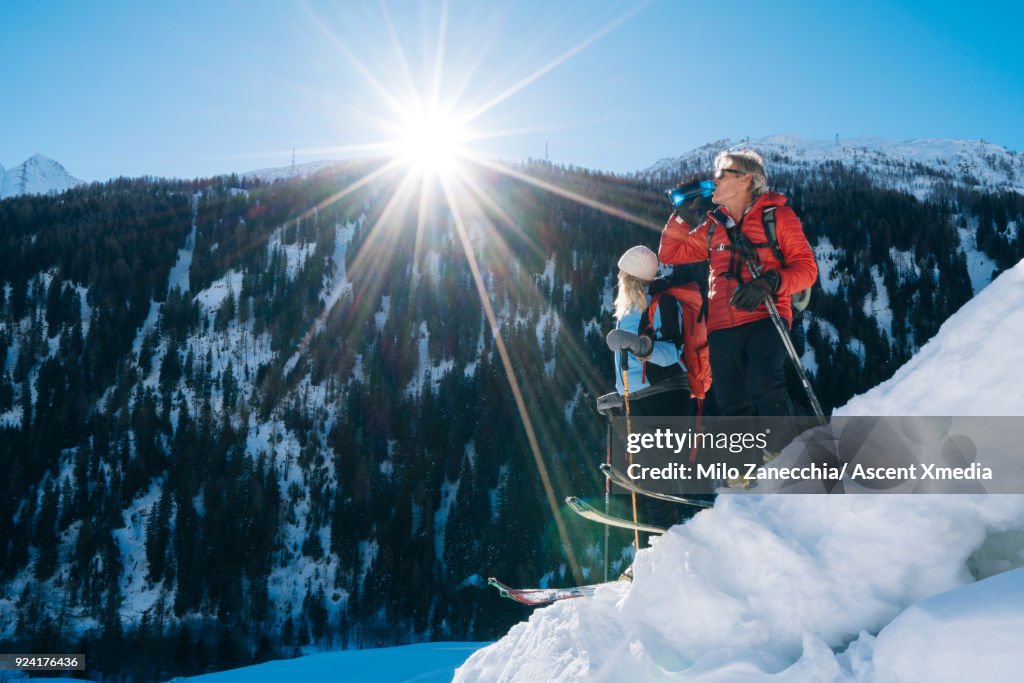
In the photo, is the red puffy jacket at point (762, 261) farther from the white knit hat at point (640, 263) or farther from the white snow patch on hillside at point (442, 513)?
the white snow patch on hillside at point (442, 513)

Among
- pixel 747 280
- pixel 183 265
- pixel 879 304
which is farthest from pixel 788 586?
pixel 183 265

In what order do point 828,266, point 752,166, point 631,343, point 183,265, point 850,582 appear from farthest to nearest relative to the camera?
point 183,265 → point 828,266 → point 631,343 → point 752,166 → point 850,582

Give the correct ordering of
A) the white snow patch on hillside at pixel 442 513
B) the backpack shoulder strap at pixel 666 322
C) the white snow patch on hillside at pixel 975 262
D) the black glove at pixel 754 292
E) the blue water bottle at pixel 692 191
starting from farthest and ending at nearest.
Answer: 1. the white snow patch on hillside at pixel 975 262
2. the white snow patch on hillside at pixel 442 513
3. the backpack shoulder strap at pixel 666 322
4. the blue water bottle at pixel 692 191
5. the black glove at pixel 754 292

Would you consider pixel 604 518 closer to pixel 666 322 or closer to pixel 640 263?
pixel 666 322

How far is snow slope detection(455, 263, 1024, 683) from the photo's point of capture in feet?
5.28

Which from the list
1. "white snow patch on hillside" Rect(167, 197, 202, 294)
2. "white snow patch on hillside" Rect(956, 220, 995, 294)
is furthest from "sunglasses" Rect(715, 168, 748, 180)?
"white snow patch on hillside" Rect(167, 197, 202, 294)

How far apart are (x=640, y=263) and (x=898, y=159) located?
142157mm

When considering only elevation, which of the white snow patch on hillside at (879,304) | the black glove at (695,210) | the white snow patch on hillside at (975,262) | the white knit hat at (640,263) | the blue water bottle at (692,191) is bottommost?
the white knit hat at (640,263)

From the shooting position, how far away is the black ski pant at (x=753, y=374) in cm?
310

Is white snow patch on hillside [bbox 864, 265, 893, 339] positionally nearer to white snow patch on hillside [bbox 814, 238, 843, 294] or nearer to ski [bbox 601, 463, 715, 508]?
white snow patch on hillside [bbox 814, 238, 843, 294]

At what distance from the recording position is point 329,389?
217ft

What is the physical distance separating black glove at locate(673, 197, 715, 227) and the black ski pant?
69cm

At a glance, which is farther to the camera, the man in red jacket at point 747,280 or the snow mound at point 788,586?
the man in red jacket at point 747,280

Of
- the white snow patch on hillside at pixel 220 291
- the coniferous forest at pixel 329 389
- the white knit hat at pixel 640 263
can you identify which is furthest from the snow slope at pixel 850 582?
the white snow patch on hillside at pixel 220 291
